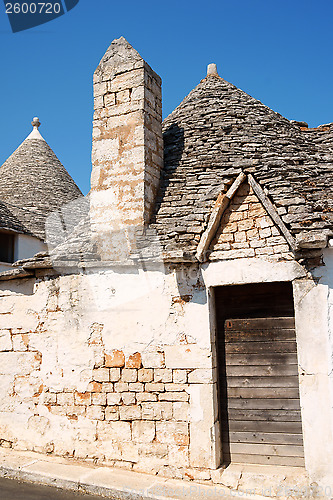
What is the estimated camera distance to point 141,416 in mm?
5348

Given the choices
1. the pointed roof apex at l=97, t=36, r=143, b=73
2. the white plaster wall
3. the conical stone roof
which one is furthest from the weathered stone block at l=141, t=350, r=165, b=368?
the conical stone roof

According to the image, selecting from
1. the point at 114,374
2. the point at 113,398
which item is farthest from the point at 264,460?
the point at 114,374

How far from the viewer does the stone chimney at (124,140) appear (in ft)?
20.0

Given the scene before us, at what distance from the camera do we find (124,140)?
20.8 feet

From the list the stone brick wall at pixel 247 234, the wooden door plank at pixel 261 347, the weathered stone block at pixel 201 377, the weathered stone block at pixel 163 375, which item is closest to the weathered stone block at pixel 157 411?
the weathered stone block at pixel 163 375

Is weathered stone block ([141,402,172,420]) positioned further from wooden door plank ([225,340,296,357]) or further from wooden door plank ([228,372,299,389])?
wooden door plank ([225,340,296,357])

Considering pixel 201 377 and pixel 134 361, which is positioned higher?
Answer: pixel 134 361

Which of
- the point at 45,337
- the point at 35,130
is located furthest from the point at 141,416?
the point at 35,130

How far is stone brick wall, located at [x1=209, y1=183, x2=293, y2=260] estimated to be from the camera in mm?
5164

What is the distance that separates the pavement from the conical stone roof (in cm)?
933

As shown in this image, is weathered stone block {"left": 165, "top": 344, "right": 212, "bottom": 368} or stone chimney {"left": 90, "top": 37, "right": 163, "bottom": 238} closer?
weathered stone block {"left": 165, "top": 344, "right": 212, "bottom": 368}

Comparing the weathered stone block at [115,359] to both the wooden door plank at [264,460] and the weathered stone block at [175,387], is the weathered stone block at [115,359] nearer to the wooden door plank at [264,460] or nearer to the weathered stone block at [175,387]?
the weathered stone block at [175,387]

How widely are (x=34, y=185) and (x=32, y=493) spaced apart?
12.7 m

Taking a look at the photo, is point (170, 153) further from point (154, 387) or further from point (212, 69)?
point (154, 387)
